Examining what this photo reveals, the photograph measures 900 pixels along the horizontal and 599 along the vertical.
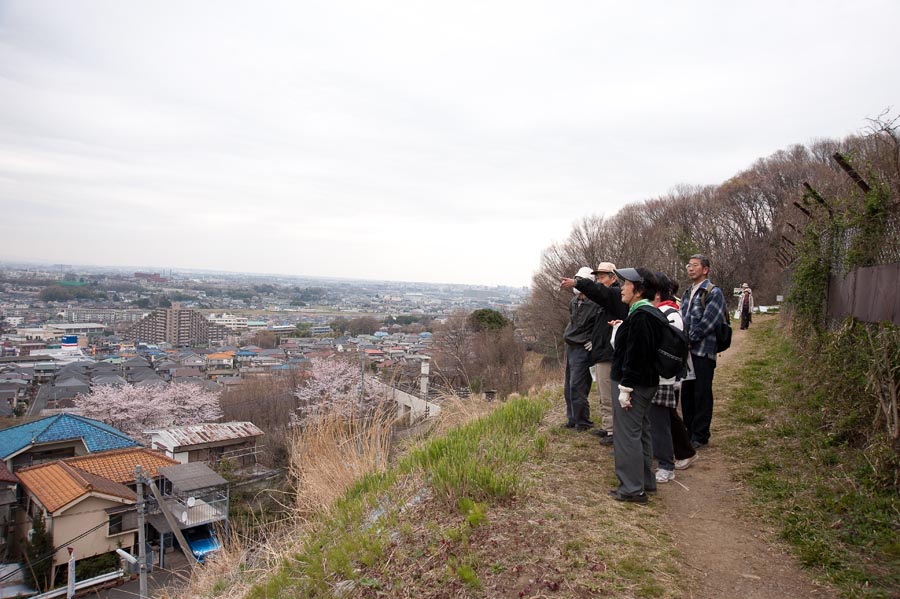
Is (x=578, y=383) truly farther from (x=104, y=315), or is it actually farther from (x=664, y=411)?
(x=104, y=315)

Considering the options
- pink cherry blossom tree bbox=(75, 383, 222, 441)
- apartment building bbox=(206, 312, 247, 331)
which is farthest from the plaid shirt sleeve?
apartment building bbox=(206, 312, 247, 331)

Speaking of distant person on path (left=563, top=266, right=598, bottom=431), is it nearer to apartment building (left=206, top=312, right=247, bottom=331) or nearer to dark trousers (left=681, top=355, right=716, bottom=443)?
dark trousers (left=681, top=355, right=716, bottom=443)

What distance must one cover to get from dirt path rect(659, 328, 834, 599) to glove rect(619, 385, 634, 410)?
78 centimetres

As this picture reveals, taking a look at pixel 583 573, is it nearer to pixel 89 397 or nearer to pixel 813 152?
pixel 89 397

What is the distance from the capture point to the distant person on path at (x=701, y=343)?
4969 mm

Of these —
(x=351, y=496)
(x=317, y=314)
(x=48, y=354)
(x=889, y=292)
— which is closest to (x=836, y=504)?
(x=889, y=292)

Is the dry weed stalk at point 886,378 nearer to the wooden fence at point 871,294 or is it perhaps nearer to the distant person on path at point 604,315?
the wooden fence at point 871,294

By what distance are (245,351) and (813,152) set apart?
4593 centimetres

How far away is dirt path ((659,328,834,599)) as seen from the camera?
269 cm

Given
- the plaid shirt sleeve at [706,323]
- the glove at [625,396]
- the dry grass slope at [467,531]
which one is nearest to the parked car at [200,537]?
the dry grass slope at [467,531]

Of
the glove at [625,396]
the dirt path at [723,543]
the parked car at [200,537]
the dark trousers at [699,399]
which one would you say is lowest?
the parked car at [200,537]

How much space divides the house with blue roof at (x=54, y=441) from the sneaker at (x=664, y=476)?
20.6 metres

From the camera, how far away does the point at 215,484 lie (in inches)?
587

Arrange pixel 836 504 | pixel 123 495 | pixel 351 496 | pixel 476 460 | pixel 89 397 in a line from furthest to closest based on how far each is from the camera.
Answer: pixel 89 397 < pixel 123 495 < pixel 351 496 < pixel 476 460 < pixel 836 504
